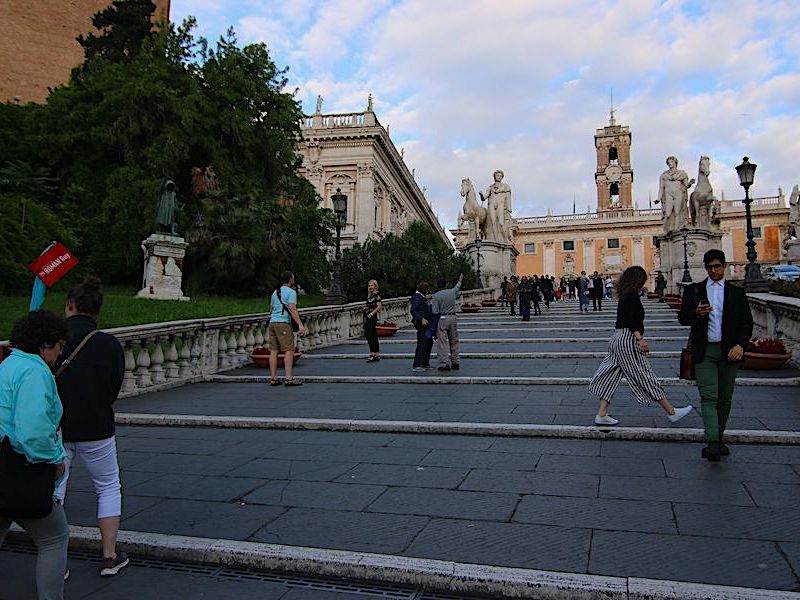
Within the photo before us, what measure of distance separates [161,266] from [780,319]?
16244 mm

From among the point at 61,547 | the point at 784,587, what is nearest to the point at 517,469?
the point at 784,587

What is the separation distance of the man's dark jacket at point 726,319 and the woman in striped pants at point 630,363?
1.86 feet

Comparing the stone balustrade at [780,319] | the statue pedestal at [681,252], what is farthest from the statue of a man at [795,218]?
the stone balustrade at [780,319]

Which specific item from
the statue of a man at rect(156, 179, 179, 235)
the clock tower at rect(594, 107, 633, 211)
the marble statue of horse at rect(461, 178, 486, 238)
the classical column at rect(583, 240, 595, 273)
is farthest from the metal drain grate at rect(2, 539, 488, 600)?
the clock tower at rect(594, 107, 633, 211)

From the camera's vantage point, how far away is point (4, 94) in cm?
3800

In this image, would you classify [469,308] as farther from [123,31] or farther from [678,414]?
[123,31]

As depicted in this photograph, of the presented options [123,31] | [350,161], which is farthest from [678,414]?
[350,161]

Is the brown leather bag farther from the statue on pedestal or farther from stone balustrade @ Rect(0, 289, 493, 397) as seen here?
the statue on pedestal

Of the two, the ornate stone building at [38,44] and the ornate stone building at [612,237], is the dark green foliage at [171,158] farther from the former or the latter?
the ornate stone building at [612,237]

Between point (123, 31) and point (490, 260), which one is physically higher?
point (123, 31)

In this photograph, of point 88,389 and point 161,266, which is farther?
point 161,266

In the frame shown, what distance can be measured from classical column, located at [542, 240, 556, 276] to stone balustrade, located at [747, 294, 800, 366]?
68160 millimetres

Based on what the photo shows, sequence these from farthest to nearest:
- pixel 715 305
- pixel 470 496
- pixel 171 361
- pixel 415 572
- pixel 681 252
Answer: pixel 681 252 < pixel 171 361 < pixel 715 305 < pixel 470 496 < pixel 415 572

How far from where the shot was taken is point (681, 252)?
2802cm
